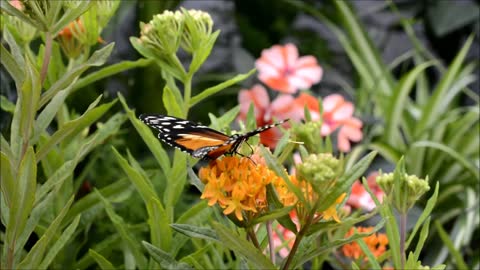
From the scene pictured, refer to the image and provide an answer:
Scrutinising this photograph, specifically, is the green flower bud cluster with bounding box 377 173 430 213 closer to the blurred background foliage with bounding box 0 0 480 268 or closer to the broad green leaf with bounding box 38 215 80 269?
the broad green leaf with bounding box 38 215 80 269

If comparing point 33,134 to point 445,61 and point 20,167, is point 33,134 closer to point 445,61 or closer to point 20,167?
point 20,167

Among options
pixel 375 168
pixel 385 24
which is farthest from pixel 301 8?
pixel 375 168

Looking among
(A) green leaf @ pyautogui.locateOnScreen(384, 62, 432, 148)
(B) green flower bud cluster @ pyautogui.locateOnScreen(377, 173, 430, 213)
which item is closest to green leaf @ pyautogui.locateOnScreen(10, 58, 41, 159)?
(B) green flower bud cluster @ pyautogui.locateOnScreen(377, 173, 430, 213)

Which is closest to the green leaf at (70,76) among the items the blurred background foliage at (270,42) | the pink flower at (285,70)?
the blurred background foliage at (270,42)

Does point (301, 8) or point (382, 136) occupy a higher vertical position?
point (301, 8)

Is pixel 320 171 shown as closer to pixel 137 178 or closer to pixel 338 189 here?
pixel 338 189

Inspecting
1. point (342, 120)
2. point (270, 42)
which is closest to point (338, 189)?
point (342, 120)
